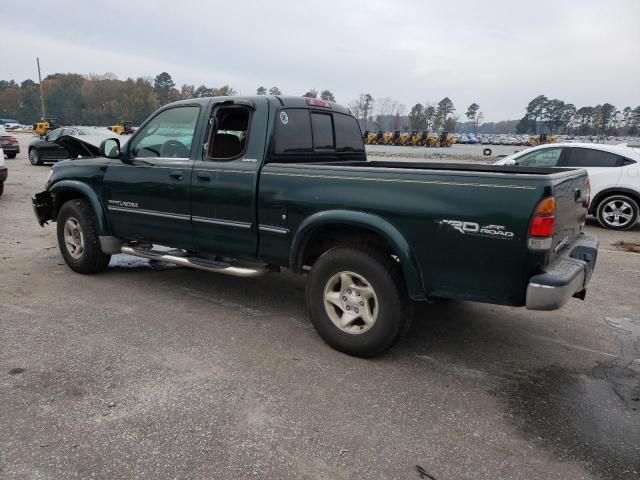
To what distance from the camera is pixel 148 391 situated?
3.23 meters

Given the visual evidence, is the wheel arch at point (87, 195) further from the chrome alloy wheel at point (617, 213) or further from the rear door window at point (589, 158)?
the chrome alloy wheel at point (617, 213)

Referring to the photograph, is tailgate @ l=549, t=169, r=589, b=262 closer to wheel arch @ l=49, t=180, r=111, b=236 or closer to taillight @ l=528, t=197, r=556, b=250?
taillight @ l=528, t=197, r=556, b=250

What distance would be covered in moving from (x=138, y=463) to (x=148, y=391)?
0.73m

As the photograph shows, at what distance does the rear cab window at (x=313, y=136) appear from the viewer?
4.37 meters

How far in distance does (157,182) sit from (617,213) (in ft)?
27.4

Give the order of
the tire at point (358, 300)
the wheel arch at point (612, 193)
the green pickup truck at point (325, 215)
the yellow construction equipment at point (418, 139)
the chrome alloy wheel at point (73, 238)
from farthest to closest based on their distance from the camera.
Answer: the yellow construction equipment at point (418, 139)
the wheel arch at point (612, 193)
the chrome alloy wheel at point (73, 238)
the tire at point (358, 300)
the green pickup truck at point (325, 215)

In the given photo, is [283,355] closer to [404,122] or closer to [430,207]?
[430,207]

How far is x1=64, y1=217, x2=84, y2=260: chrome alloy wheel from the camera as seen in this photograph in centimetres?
568

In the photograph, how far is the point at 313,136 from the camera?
4.73 meters

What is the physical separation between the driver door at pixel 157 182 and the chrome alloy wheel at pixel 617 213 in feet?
26.3

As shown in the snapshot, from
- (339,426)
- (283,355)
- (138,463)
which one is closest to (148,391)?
(138,463)

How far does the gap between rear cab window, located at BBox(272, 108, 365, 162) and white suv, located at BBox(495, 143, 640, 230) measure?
4.80m

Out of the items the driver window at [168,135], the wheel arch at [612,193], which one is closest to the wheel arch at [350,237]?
the driver window at [168,135]

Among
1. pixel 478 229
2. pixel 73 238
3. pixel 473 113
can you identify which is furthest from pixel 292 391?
pixel 473 113
